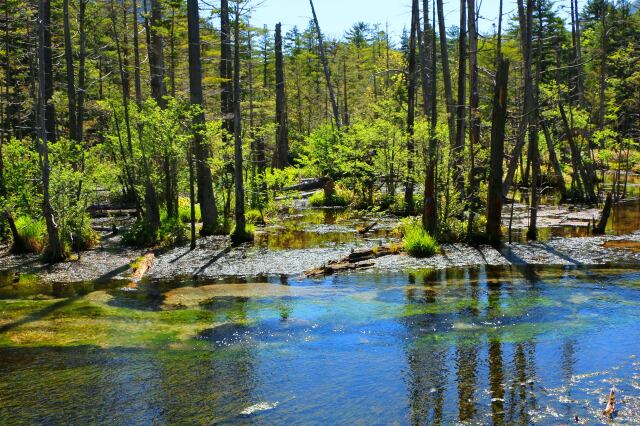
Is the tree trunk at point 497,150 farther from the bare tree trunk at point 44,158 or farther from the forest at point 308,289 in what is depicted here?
the bare tree trunk at point 44,158

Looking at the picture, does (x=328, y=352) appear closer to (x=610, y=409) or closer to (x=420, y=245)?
(x=610, y=409)

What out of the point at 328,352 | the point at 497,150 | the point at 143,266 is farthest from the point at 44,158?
the point at 497,150

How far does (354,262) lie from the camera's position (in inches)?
554

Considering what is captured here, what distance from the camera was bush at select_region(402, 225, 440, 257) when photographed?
14.6 m

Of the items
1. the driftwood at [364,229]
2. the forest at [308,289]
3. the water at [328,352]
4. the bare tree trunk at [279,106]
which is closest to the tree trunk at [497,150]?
the forest at [308,289]

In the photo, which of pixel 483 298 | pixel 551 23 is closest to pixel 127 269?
pixel 483 298

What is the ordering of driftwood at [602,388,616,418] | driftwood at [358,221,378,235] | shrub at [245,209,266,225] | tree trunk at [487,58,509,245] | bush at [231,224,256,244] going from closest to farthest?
driftwood at [602,388,616,418]
tree trunk at [487,58,509,245]
bush at [231,224,256,244]
driftwood at [358,221,378,235]
shrub at [245,209,266,225]

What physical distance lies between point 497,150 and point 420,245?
3403 mm

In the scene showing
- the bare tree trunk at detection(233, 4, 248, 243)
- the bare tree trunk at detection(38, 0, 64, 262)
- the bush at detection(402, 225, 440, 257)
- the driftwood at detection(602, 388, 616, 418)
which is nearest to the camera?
the driftwood at detection(602, 388, 616, 418)

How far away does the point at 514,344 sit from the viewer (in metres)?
8.03

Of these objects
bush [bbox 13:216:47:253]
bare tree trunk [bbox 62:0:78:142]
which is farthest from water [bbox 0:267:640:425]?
bare tree trunk [bbox 62:0:78:142]

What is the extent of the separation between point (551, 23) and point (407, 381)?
4682 centimetres

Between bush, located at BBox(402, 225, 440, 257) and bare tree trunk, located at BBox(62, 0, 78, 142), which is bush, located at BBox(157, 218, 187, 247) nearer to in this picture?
bare tree trunk, located at BBox(62, 0, 78, 142)

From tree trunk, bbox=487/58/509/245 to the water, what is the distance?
3.56 m
